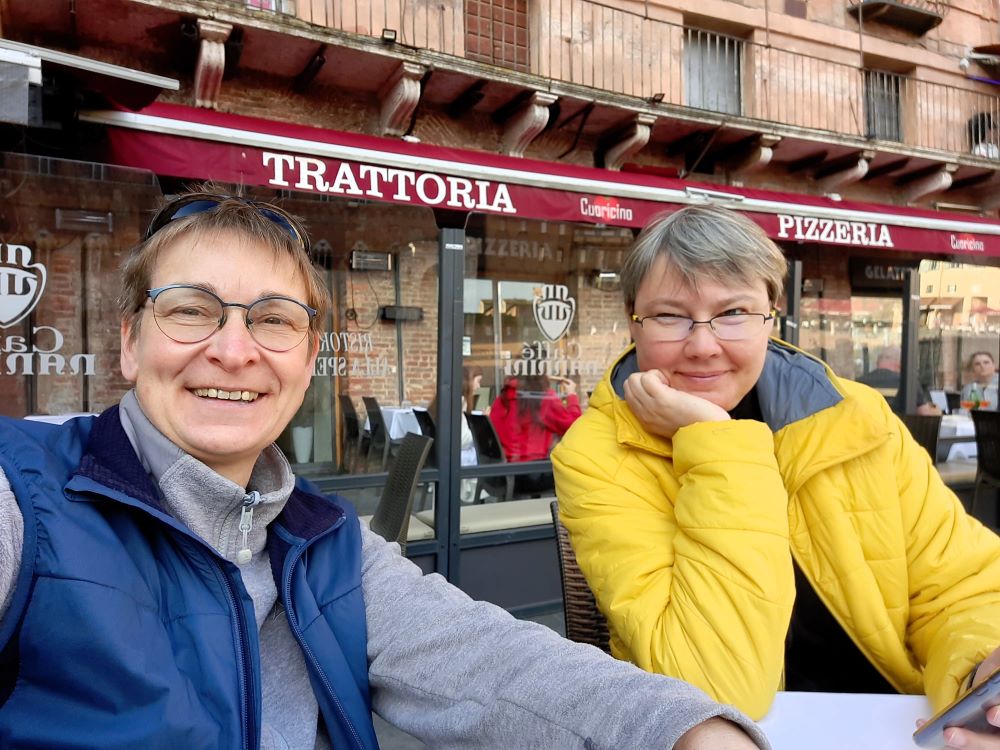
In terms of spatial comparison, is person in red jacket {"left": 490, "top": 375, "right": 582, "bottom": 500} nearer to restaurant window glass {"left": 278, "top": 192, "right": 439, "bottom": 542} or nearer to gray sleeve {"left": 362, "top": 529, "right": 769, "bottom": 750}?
restaurant window glass {"left": 278, "top": 192, "right": 439, "bottom": 542}

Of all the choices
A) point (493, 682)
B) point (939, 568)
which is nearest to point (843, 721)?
point (939, 568)

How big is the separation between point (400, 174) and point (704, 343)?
11.9 feet

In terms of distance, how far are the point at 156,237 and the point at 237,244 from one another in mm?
149

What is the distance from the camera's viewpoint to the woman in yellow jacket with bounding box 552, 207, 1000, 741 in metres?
1.27


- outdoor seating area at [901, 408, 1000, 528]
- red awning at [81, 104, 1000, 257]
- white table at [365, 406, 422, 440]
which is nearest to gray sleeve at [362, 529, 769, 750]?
red awning at [81, 104, 1000, 257]

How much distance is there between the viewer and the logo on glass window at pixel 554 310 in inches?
202

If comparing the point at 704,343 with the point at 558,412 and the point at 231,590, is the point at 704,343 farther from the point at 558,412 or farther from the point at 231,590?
the point at 558,412

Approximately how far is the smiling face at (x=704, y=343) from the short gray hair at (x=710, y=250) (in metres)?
0.02

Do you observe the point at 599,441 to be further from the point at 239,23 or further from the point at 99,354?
the point at 239,23

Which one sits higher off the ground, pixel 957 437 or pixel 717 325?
pixel 717 325

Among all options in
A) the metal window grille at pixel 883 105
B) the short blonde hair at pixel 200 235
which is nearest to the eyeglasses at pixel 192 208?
the short blonde hair at pixel 200 235

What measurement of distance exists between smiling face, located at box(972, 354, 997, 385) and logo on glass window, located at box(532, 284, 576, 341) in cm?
595

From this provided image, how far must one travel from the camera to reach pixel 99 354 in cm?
392

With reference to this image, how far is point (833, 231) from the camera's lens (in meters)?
6.16
